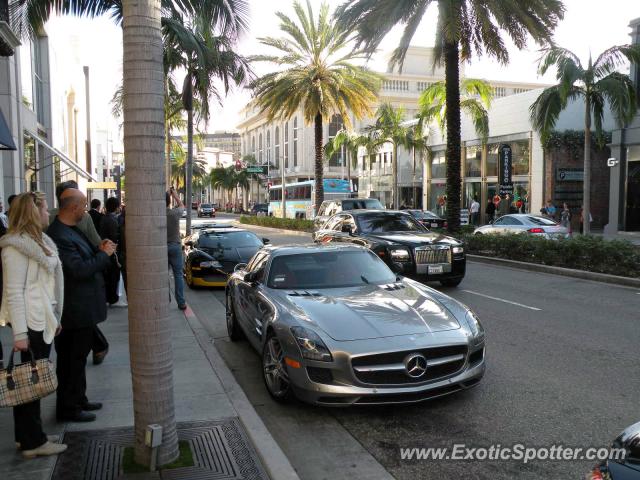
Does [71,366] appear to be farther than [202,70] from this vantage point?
No

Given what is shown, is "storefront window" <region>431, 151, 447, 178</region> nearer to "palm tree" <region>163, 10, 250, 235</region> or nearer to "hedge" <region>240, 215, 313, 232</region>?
"hedge" <region>240, 215, 313, 232</region>

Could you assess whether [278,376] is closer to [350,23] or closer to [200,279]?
[200,279]

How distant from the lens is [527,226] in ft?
63.6

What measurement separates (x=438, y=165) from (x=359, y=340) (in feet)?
122

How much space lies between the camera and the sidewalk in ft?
13.0

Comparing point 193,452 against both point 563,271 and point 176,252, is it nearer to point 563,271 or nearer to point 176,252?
point 176,252

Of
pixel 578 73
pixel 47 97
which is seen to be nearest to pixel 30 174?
pixel 47 97

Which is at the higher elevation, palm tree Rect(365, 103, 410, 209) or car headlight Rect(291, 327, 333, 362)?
palm tree Rect(365, 103, 410, 209)

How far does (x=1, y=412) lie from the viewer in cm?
493

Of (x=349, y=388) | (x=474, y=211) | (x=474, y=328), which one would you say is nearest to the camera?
(x=349, y=388)

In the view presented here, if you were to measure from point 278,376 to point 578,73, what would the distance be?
18.1 meters

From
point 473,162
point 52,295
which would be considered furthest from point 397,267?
point 473,162

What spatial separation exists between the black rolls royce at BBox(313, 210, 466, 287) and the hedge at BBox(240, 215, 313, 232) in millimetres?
18128

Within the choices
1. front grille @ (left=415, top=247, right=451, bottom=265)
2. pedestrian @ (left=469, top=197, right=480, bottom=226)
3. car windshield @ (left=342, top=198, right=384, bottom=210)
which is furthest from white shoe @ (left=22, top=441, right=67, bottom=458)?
pedestrian @ (left=469, top=197, right=480, bottom=226)
